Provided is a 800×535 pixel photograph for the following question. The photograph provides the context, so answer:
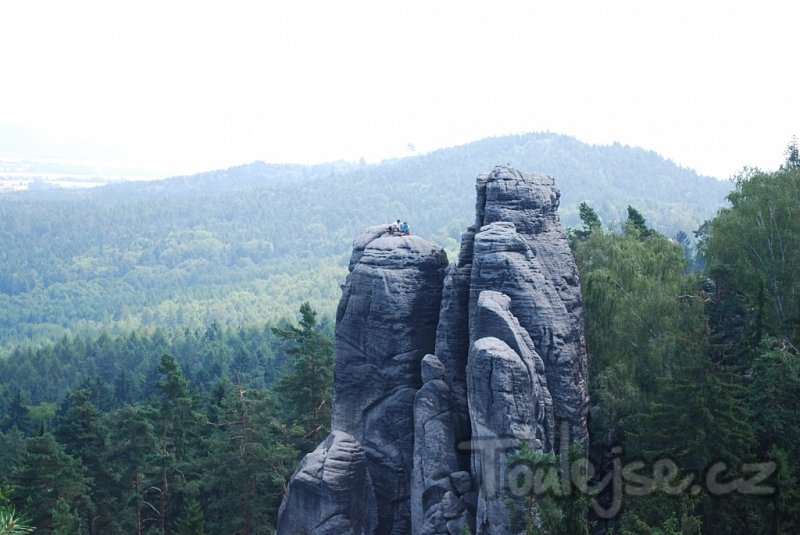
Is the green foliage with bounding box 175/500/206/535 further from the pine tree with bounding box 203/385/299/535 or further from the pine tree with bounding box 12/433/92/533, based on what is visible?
the pine tree with bounding box 12/433/92/533

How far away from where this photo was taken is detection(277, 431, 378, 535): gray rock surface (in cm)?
3200

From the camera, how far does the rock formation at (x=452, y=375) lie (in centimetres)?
2855

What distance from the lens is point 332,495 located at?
105 feet

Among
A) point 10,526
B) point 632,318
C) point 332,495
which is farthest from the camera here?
point 632,318

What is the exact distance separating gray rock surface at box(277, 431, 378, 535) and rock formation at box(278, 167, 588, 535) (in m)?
0.04

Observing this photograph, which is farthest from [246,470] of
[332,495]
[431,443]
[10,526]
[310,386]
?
[10,526]

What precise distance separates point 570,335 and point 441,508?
6.75m

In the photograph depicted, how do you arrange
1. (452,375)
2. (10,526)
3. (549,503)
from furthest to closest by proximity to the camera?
(452,375) < (549,503) < (10,526)

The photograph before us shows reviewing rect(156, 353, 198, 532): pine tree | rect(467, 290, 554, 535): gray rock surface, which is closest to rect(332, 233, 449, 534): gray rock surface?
rect(467, 290, 554, 535): gray rock surface

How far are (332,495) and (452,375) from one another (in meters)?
5.59

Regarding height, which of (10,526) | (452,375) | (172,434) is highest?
(10,526)

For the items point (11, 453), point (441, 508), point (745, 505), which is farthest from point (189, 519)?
point (11, 453)

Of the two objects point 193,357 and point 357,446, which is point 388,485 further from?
point 193,357

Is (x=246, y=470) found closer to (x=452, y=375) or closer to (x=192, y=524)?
(x=192, y=524)
